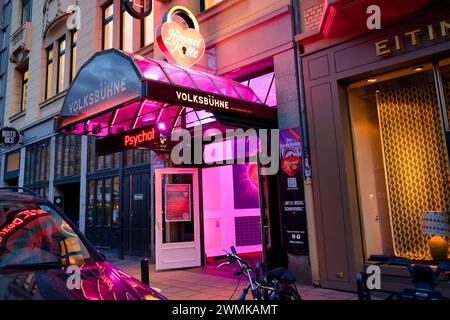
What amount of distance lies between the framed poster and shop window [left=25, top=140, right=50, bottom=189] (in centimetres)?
954

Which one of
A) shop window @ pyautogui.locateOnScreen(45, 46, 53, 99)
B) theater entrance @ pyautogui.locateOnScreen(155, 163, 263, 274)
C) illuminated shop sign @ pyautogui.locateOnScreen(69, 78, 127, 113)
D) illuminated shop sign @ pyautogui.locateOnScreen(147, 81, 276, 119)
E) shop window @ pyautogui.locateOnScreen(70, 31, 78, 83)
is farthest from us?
shop window @ pyautogui.locateOnScreen(45, 46, 53, 99)

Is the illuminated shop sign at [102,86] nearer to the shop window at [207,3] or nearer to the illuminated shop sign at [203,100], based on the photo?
the illuminated shop sign at [203,100]

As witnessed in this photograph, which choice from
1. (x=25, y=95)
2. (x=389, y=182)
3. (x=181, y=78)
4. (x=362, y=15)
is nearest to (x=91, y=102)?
(x=181, y=78)

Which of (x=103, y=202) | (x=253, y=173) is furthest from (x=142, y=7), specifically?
(x=103, y=202)

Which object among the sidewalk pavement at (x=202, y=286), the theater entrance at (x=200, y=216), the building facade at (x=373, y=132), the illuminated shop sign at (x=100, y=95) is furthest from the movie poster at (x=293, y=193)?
the illuminated shop sign at (x=100, y=95)

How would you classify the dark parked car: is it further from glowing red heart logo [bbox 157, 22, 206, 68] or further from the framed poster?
the framed poster

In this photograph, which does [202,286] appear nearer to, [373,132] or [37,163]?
[373,132]

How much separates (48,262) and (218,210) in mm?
7507

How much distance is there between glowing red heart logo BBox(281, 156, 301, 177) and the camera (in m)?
7.34

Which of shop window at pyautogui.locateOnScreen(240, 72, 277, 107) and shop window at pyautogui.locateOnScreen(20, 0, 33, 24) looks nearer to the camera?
shop window at pyautogui.locateOnScreen(240, 72, 277, 107)

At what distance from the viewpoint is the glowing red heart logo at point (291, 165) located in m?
7.34

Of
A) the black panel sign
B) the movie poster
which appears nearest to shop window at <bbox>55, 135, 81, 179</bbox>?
the black panel sign

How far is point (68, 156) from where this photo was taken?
1527 centimetres
